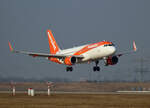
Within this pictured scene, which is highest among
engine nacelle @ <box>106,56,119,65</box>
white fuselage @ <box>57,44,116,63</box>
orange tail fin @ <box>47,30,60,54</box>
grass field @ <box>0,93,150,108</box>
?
orange tail fin @ <box>47,30,60,54</box>

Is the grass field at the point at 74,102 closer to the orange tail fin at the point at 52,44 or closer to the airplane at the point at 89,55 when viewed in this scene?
the airplane at the point at 89,55

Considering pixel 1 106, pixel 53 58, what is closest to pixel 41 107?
pixel 1 106

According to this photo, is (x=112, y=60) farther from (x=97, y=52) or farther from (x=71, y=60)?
(x=71, y=60)

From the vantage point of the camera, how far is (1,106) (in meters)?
37.3

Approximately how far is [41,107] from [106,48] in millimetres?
32974

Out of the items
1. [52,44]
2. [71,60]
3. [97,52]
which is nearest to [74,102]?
[97,52]

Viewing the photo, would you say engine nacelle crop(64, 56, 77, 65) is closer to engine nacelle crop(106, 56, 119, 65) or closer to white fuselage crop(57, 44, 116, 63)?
white fuselage crop(57, 44, 116, 63)

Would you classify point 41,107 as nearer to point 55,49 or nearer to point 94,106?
point 94,106

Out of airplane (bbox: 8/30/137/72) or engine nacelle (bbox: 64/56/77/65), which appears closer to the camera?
airplane (bbox: 8/30/137/72)

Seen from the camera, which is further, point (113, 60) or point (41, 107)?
point (113, 60)

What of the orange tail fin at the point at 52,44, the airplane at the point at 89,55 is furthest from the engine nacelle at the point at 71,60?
the orange tail fin at the point at 52,44

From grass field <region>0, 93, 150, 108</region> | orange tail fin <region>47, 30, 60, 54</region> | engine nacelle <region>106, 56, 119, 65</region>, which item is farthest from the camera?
orange tail fin <region>47, 30, 60, 54</region>

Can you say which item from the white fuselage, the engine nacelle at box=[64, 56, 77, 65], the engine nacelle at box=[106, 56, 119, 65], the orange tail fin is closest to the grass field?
the white fuselage

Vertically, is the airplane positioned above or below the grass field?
above
